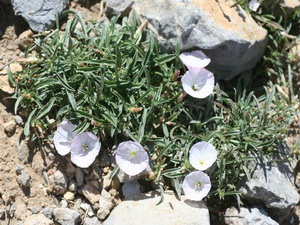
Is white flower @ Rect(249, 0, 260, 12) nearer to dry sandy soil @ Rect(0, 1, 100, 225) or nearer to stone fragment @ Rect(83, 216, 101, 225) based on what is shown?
dry sandy soil @ Rect(0, 1, 100, 225)

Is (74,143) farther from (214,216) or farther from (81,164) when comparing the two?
(214,216)

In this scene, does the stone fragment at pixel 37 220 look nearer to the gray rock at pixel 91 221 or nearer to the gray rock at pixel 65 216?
the gray rock at pixel 65 216

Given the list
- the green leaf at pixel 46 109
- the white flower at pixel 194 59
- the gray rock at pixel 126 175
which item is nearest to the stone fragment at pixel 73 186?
the gray rock at pixel 126 175

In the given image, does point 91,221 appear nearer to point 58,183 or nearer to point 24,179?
point 58,183

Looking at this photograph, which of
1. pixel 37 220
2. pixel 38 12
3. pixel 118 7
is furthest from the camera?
pixel 118 7

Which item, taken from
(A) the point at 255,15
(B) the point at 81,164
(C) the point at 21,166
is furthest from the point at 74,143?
(A) the point at 255,15

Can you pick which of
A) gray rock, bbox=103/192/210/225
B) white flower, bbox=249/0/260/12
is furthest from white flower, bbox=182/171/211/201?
white flower, bbox=249/0/260/12

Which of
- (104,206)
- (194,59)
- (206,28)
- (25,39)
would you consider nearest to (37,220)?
(104,206)
